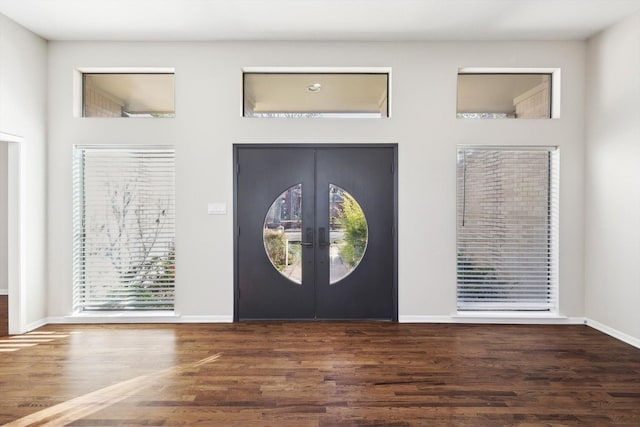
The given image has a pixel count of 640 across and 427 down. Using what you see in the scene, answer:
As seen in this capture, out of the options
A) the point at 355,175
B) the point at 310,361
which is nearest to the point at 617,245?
the point at 355,175

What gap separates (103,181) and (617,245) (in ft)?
18.3

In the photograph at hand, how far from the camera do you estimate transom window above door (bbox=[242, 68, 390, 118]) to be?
4.68 metres

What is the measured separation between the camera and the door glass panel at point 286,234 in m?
4.66

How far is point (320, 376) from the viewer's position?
313 centimetres

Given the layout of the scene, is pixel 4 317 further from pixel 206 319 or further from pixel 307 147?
pixel 307 147

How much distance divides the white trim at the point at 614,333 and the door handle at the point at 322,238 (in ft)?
9.97

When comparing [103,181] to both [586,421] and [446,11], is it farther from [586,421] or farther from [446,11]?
[586,421]

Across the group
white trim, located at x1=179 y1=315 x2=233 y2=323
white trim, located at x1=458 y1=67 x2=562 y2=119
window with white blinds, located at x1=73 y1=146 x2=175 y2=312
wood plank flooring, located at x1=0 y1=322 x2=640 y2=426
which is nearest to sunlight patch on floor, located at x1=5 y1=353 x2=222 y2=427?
wood plank flooring, located at x1=0 y1=322 x2=640 y2=426

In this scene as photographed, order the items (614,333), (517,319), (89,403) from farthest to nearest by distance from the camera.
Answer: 1. (517,319)
2. (614,333)
3. (89,403)

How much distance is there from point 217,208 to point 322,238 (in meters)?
1.24

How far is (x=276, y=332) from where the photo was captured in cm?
427

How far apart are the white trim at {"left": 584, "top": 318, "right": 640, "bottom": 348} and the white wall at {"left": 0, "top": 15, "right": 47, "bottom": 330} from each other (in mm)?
6096

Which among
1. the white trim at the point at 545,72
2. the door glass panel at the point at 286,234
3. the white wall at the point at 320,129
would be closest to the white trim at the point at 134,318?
the white wall at the point at 320,129

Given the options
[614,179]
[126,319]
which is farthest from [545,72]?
[126,319]
